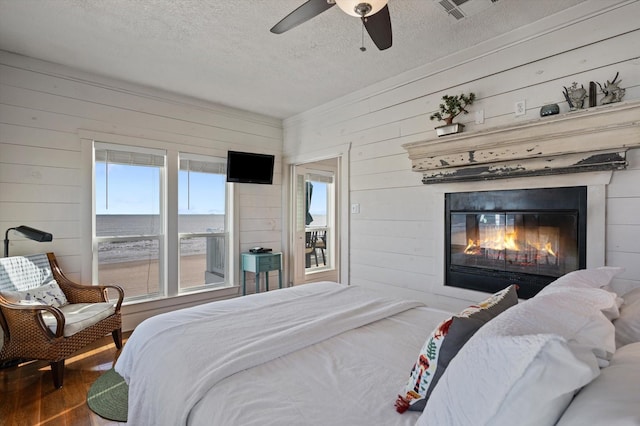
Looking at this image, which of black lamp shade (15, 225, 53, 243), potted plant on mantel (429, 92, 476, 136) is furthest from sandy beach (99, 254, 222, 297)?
potted plant on mantel (429, 92, 476, 136)

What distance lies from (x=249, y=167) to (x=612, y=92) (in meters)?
3.73

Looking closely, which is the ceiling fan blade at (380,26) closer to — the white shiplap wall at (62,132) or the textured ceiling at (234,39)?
the textured ceiling at (234,39)

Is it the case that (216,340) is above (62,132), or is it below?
below

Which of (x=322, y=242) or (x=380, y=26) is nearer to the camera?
(x=380, y=26)

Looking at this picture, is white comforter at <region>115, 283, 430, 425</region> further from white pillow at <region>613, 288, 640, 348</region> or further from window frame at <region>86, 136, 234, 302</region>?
window frame at <region>86, 136, 234, 302</region>

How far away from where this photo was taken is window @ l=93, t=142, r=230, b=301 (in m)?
3.60

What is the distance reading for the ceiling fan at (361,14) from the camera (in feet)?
5.54

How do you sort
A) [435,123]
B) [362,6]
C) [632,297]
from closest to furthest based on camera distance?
[632,297] < [362,6] < [435,123]

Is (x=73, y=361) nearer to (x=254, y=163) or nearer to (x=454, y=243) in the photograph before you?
Result: (x=254, y=163)

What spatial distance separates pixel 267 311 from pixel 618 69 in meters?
2.81

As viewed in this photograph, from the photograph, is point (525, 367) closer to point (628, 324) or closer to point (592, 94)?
point (628, 324)

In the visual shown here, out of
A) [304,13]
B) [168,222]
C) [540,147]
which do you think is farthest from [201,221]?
[540,147]

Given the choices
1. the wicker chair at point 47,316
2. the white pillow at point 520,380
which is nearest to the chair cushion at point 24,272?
the wicker chair at point 47,316

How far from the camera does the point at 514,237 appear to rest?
105 inches
